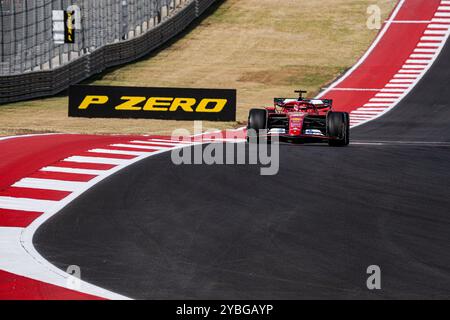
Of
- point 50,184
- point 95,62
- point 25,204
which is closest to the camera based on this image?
point 25,204

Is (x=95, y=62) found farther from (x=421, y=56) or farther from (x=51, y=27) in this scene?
(x=421, y=56)

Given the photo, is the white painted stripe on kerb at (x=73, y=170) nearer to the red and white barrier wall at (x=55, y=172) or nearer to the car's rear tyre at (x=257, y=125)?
the red and white barrier wall at (x=55, y=172)

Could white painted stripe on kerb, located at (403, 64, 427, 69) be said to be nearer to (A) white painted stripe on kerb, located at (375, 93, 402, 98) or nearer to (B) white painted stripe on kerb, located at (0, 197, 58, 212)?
(A) white painted stripe on kerb, located at (375, 93, 402, 98)

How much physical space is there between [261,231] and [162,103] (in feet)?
67.0

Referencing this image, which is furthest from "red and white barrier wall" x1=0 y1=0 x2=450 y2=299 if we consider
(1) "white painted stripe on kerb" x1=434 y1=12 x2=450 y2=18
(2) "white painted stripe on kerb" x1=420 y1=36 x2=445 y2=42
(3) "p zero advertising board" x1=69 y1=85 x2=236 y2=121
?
(1) "white painted stripe on kerb" x1=434 y1=12 x2=450 y2=18

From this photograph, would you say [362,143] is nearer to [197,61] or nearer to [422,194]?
[422,194]

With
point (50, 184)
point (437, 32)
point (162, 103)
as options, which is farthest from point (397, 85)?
point (50, 184)

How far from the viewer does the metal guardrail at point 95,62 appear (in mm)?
37688

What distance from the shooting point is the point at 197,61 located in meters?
49.6

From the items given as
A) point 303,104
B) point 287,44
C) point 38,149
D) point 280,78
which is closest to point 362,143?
point 303,104

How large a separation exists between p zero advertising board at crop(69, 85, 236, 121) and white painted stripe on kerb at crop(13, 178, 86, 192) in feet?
53.5

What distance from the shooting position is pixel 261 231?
11.8 metres

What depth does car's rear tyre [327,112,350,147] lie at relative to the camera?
21953 millimetres

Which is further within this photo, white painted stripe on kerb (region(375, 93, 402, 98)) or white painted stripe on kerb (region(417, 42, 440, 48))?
white painted stripe on kerb (region(417, 42, 440, 48))
